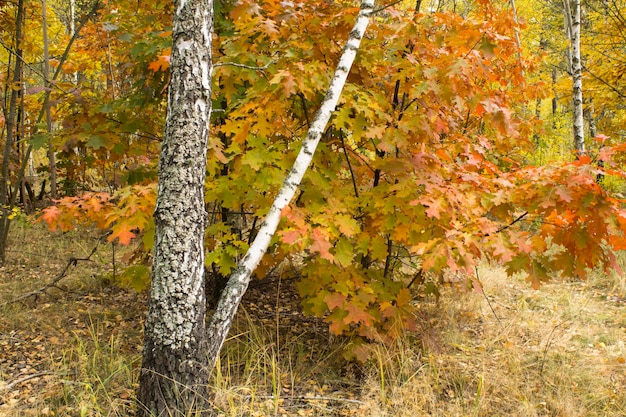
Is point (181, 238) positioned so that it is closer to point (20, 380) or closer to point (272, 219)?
point (272, 219)

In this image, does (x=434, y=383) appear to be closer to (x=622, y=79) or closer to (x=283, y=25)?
(x=283, y=25)

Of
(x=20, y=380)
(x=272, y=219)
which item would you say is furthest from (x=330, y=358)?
(x=20, y=380)

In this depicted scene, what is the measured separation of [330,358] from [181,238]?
185 centimetres

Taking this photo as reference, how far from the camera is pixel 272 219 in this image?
2.77m

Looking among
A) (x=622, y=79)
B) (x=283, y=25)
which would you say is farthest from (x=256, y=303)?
(x=622, y=79)

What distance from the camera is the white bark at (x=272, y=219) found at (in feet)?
8.73

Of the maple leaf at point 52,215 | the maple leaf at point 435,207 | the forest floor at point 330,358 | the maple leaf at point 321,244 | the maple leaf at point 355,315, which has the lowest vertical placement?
the forest floor at point 330,358

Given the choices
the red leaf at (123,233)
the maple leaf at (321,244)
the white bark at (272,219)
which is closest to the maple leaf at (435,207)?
the maple leaf at (321,244)

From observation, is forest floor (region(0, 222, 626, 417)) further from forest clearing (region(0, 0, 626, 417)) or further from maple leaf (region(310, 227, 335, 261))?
maple leaf (region(310, 227, 335, 261))

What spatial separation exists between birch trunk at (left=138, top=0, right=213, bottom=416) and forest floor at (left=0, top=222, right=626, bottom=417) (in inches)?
12.1

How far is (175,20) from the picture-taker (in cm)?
250

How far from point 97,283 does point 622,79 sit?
8555 millimetres

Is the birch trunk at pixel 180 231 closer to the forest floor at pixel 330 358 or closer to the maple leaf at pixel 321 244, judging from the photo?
the forest floor at pixel 330 358

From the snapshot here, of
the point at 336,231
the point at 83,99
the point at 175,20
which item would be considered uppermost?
the point at 175,20
